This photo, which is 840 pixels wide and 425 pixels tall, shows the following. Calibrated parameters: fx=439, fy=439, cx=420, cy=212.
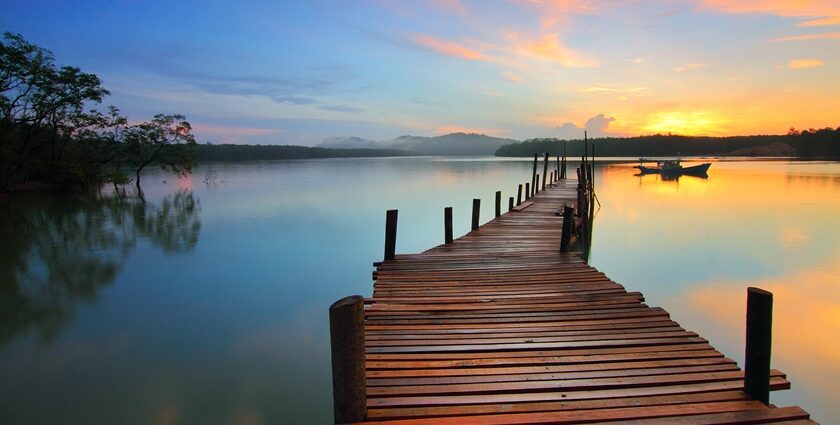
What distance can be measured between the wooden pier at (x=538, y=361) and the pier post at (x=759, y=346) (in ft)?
0.30

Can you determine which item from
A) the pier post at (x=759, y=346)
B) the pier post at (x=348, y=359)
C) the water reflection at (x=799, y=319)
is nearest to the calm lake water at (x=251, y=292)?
the water reflection at (x=799, y=319)

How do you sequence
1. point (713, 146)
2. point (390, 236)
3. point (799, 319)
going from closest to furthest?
1. point (390, 236)
2. point (799, 319)
3. point (713, 146)

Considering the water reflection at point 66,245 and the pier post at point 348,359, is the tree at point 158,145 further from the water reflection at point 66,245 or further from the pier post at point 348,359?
the pier post at point 348,359

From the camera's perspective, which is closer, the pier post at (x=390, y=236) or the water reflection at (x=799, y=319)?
the water reflection at (x=799, y=319)

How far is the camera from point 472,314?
17.1 feet

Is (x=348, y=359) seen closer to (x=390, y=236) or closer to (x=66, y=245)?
(x=390, y=236)

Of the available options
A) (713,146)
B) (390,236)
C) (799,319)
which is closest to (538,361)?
(390,236)

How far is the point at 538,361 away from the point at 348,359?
1846 mm

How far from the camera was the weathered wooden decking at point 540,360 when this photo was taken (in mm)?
3127

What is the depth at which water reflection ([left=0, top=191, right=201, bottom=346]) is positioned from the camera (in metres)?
9.17

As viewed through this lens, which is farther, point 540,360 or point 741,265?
point 741,265

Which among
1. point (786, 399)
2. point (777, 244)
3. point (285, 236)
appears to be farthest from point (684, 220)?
point (285, 236)

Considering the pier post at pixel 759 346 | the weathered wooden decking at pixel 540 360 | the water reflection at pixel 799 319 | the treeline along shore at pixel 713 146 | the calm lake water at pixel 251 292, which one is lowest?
the water reflection at pixel 799 319

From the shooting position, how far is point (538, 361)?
153 inches
